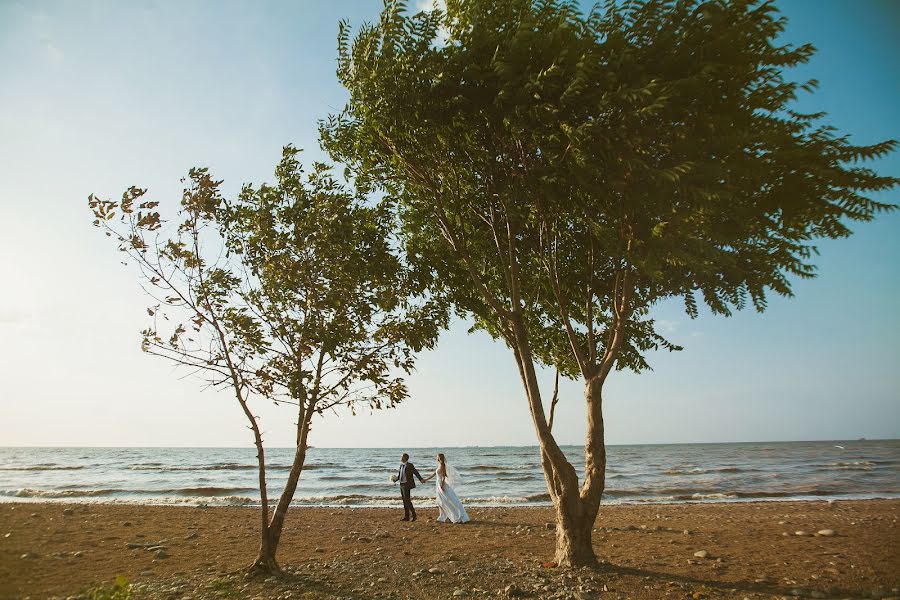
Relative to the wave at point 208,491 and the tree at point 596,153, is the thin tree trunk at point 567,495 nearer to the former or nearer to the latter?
the tree at point 596,153

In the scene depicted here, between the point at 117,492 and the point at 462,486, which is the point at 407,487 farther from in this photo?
the point at 117,492

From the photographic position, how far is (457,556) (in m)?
11.3

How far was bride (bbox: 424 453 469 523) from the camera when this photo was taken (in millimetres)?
17562

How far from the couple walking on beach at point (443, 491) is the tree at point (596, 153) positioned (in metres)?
8.54

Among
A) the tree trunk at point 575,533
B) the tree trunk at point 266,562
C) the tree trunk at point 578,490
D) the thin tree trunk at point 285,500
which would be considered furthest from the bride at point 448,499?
the tree trunk at point 575,533

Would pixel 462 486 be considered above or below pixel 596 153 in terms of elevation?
below

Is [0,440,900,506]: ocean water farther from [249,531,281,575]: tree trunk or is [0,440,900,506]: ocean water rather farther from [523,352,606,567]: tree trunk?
[249,531,281,575]: tree trunk

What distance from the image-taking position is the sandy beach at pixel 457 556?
8430 millimetres

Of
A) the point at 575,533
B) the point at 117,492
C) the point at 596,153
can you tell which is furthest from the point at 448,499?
the point at 117,492

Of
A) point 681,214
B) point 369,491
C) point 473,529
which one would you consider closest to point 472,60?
point 681,214

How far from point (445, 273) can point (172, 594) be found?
787 centimetres

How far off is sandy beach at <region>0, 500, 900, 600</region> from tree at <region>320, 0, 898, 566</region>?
1.68 m

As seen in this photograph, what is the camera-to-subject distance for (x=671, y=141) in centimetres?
802

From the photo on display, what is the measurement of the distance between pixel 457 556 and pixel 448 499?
665cm
